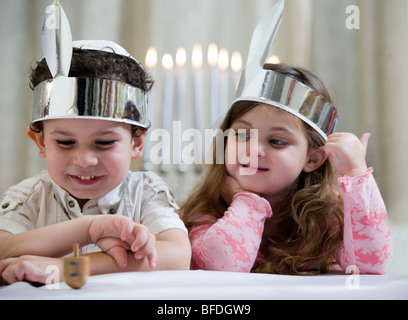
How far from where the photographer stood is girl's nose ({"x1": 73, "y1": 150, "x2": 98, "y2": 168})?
2.11 feet

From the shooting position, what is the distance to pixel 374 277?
64 centimetres

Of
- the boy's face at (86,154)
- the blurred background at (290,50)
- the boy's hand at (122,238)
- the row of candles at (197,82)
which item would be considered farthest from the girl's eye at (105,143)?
the blurred background at (290,50)

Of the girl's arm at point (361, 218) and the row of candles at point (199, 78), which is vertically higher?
the row of candles at point (199, 78)

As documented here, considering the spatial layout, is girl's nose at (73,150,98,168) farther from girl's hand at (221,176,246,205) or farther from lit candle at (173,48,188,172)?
lit candle at (173,48,188,172)

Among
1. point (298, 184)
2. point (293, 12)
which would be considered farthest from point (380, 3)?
point (298, 184)

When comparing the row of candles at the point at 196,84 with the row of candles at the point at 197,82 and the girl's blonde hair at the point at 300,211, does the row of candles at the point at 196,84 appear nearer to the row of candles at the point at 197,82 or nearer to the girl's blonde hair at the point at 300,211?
the row of candles at the point at 197,82

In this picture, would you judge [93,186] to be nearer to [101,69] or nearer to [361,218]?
[101,69]

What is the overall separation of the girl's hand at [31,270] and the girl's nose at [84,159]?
0.14m

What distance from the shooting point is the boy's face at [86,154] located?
65 cm

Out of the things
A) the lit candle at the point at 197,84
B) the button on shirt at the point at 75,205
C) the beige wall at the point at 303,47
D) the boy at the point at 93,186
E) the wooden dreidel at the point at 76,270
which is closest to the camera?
the wooden dreidel at the point at 76,270

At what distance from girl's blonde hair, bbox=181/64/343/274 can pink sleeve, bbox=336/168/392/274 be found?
63 mm

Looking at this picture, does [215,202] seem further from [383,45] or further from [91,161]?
[383,45]

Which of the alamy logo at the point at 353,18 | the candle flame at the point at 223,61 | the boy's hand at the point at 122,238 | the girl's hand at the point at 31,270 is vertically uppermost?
the alamy logo at the point at 353,18
